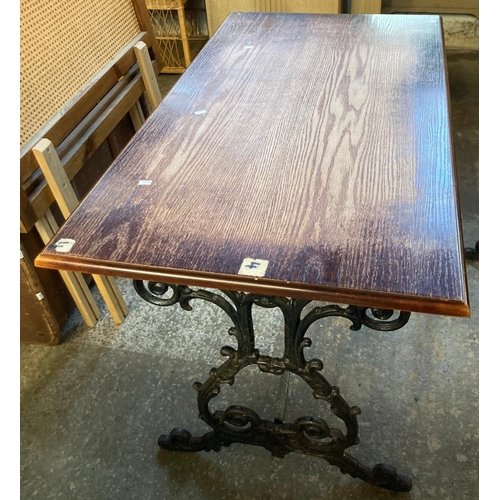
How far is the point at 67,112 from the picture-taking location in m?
1.53

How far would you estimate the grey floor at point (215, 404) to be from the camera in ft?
4.67

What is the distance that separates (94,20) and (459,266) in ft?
4.96

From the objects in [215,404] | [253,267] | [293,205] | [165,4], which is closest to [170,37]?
[165,4]

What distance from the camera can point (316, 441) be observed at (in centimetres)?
133

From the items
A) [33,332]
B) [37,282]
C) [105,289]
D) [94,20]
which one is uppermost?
[94,20]

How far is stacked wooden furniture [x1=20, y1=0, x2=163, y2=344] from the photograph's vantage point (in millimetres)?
1436

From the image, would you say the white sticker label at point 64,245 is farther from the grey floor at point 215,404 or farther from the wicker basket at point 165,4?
the wicker basket at point 165,4

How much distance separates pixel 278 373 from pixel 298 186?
495 millimetres

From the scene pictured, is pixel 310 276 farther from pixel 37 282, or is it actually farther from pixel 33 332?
pixel 33 332

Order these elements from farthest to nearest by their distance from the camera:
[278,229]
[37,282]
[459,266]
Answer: [37,282], [278,229], [459,266]

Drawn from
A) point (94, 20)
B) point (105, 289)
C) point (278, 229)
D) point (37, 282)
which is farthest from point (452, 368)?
point (94, 20)

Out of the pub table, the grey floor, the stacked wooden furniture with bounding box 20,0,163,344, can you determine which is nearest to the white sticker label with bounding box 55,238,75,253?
the pub table

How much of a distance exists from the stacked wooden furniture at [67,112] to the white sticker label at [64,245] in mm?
528

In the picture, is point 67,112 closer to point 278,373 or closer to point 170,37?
point 278,373
